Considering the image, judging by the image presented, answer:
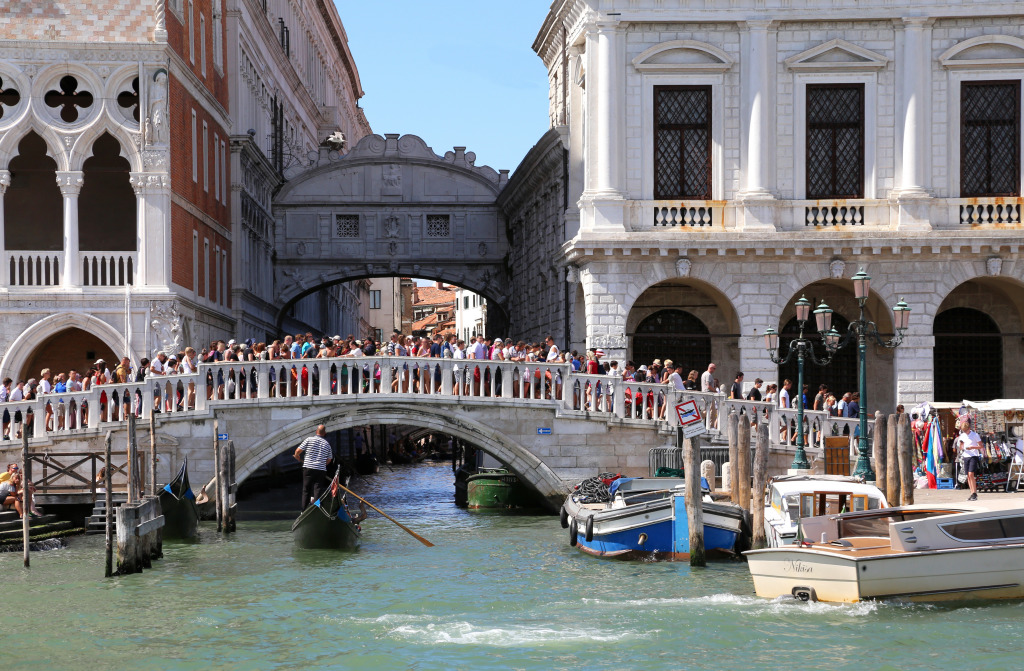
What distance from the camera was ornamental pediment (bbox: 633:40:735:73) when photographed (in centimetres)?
2520

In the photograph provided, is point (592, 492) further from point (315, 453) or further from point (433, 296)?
point (433, 296)

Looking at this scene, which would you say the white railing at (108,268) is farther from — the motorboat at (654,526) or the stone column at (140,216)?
the motorboat at (654,526)

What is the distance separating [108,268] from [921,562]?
15809mm

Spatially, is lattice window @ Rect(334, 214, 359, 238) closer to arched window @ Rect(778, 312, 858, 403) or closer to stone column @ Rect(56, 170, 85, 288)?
stone column @ Rect(56, 170, 85, 288)

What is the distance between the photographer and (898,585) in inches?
561

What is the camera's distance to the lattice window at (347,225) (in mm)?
36219

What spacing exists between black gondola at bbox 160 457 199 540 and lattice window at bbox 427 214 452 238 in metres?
16.3

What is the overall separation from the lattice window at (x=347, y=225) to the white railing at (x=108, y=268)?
1097 centimetres

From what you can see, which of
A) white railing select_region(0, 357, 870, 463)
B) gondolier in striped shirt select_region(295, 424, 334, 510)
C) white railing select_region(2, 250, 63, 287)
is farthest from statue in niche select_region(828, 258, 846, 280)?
white railing select_region(2, 250, 63, 287)

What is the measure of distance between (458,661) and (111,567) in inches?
232

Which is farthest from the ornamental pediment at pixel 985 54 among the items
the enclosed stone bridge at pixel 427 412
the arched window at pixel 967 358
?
the enclosed stone bridge at pixel 427 412

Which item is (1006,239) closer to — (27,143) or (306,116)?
(27,143)

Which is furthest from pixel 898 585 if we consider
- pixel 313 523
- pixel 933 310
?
pixel 933 310

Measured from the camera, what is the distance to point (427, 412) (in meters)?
22.5
